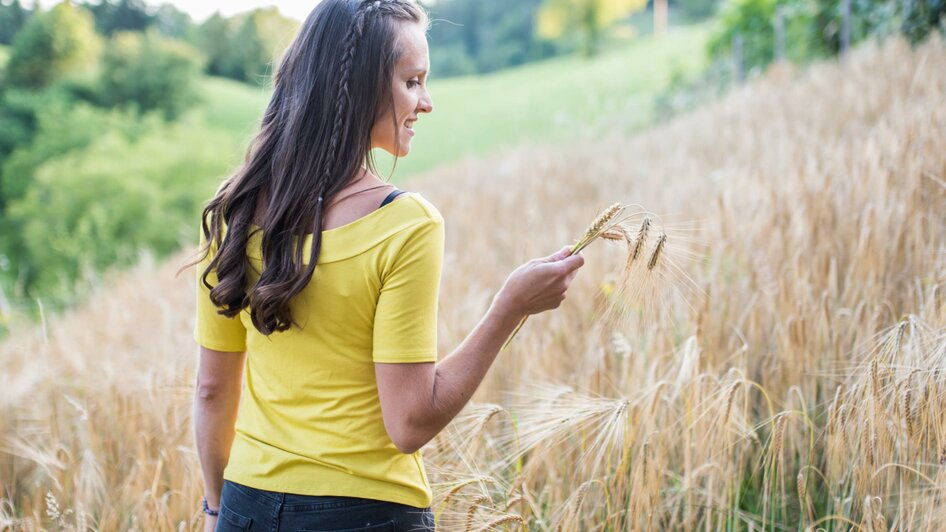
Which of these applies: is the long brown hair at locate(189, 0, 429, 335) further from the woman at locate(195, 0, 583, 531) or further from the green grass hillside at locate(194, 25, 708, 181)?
the green grass hillside at locate(194, 25, 708, 181)

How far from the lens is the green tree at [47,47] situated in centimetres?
3406

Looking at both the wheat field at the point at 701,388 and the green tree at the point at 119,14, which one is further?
the green tree at the point at 119,14

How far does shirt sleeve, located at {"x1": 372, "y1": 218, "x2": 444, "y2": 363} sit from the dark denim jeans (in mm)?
239

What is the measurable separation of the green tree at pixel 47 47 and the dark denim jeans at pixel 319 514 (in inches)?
1504

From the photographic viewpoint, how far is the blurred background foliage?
487 inches

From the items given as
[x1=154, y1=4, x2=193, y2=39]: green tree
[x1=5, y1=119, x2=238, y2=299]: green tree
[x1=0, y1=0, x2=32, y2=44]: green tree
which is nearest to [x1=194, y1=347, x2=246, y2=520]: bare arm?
[x1=5, y1=119, x2=238, y2=299]: green tree

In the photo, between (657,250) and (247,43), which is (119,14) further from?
(657,250)

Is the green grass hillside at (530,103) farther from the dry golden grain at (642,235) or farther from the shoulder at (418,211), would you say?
the shoulder at (418,211)

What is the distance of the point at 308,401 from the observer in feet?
3.93

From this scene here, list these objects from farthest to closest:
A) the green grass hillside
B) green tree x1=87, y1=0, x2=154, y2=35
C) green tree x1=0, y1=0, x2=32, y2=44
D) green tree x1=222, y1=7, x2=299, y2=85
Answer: green tree x1=222, y1=7, x2=299, y2=85 < green tree x1=87, y1=0, x2=154, y2=35 < green tree x1=0, y1=0, x2=32, y2=44 < the green grass hillside

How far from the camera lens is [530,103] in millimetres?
32375

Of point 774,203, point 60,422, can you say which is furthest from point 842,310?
point 60,422

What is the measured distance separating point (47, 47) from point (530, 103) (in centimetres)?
2169

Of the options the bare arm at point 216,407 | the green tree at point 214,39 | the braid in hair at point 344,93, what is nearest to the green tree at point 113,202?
the bare arm at point 216,407
